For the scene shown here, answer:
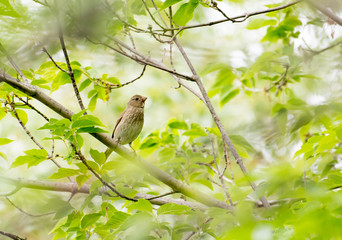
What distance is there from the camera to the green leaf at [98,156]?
2.54m

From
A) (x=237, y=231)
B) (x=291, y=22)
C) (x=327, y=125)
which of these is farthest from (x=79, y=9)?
(x=291, y=22)

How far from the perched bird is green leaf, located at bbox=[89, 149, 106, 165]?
1912 millimetres

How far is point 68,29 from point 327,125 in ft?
6.62

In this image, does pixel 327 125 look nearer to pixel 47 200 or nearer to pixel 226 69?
pixel 226 69

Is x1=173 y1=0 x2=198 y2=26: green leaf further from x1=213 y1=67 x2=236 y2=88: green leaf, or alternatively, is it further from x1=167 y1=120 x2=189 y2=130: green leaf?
x1=213 y1=67 x2=236 y2=88: green leaf

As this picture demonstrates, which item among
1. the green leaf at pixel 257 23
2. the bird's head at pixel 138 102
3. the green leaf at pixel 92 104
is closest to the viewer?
the green leaf at pixel 92 104

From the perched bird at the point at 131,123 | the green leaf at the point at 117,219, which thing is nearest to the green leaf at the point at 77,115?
the green leaf at the point at 117,219

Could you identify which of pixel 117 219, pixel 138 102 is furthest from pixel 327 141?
pixel 138 102

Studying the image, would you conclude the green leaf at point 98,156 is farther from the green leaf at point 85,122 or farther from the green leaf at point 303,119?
the green leaf at point 303,119

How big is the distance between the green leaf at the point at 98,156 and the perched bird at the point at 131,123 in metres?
1.91

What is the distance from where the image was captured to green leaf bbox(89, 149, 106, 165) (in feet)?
8.35

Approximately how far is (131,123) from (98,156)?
7.50 ft

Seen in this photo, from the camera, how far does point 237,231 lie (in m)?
1.10

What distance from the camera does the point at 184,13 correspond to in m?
2.63
